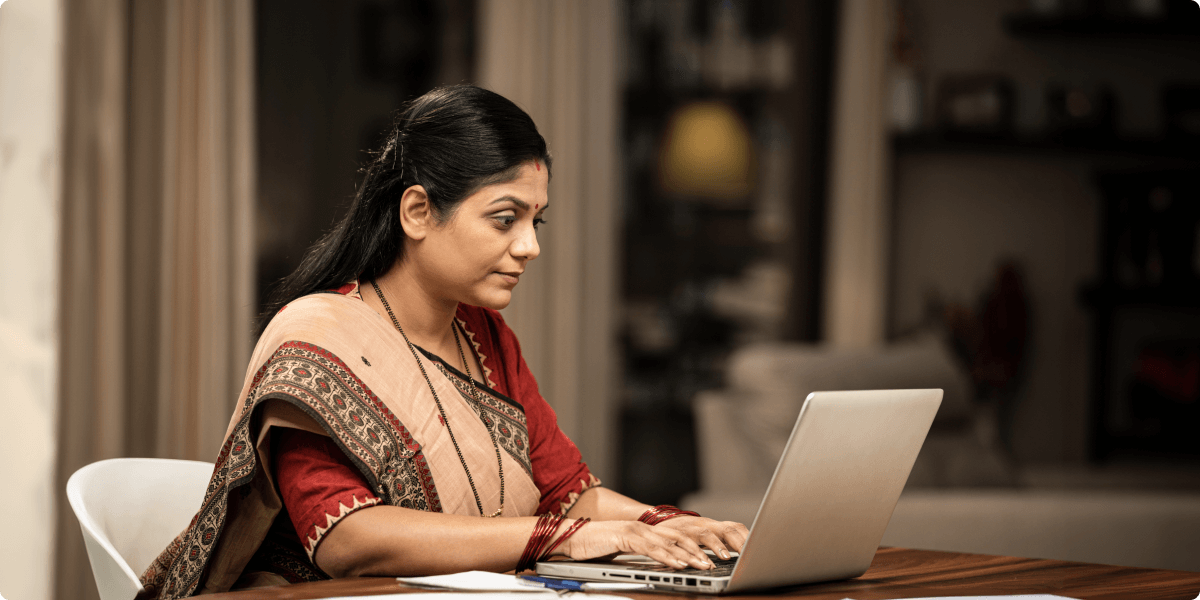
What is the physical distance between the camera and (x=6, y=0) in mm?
2365

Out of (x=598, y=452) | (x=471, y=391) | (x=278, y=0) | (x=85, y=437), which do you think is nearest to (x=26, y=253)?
(x=85, y=437)

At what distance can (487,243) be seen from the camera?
1.34m

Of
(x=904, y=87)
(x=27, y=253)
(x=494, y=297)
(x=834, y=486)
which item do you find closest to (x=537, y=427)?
(x=494, y=297)

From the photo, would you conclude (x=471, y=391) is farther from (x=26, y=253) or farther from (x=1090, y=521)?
(x=1090, y=521)

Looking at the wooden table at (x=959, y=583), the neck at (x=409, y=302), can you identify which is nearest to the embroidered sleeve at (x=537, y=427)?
the neck at (x=409, y=302)

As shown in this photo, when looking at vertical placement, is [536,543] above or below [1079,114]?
below

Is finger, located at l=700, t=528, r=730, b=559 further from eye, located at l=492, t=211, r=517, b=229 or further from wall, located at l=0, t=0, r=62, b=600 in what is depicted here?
wall, located at l=0, t=0, r=62, b=600

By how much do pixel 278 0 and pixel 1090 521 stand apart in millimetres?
3103

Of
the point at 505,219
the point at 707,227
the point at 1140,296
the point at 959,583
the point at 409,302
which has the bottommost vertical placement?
the point at 1140,296

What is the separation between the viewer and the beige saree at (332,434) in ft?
3.88

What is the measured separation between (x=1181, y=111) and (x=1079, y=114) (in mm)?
470

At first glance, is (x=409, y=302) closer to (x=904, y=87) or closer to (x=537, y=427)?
(x=537, y=427)

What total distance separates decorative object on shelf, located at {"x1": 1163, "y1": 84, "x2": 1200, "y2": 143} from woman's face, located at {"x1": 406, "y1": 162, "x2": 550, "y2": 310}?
14.0ft

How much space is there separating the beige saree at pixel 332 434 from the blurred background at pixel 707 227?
1.39 meters
